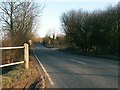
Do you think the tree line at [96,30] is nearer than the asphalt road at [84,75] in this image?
No

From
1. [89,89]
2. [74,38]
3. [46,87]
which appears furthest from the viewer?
[74,38]

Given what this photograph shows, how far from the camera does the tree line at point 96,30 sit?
41.6m

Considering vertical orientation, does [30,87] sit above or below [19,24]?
below

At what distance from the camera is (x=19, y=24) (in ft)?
145

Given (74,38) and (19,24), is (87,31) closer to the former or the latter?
(74,38)

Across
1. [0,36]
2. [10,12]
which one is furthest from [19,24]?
[0,36]

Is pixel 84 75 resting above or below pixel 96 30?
below

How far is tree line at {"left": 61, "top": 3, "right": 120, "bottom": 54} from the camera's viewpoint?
41562mm

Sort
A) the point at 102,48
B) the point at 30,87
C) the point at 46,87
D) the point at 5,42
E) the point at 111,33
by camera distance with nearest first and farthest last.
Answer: the point at 46,87
the point at 30,87
the point at 5,42
the point at 111,33
the point at 102,48

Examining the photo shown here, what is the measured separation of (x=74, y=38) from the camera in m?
61.6

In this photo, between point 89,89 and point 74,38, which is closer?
point 89,89

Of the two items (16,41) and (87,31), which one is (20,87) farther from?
(87,31)

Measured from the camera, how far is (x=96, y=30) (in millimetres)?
48219

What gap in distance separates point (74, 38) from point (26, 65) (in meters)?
43.9
